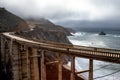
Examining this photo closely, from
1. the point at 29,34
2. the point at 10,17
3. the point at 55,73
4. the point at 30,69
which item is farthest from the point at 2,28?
the point at 30,69

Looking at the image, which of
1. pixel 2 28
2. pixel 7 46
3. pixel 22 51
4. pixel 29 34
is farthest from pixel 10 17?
pixel 22 51

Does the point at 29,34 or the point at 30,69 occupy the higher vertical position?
the point at 29,34

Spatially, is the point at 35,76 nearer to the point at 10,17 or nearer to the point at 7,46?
the point at 7,46

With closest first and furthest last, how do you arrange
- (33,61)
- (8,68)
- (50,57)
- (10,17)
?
(33,61), (8,68), (50,57), (10,17)

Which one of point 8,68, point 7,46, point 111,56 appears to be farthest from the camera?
point 7,46

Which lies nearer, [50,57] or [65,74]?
[65,74]

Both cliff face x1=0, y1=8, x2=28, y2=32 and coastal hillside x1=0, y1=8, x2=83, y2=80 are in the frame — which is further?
cliff face x1=0, y1=8, x2=28, y2=32

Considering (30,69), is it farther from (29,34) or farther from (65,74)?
(29,34)

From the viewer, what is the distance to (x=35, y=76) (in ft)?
118

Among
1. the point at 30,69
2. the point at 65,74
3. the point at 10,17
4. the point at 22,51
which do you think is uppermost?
the point at 10,17

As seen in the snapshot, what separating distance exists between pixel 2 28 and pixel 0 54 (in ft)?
78.7

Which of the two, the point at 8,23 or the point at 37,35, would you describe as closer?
the point at 37,35

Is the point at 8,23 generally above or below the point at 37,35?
above

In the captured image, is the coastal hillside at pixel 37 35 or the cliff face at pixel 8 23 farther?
the cliff face at pixel 8 23
